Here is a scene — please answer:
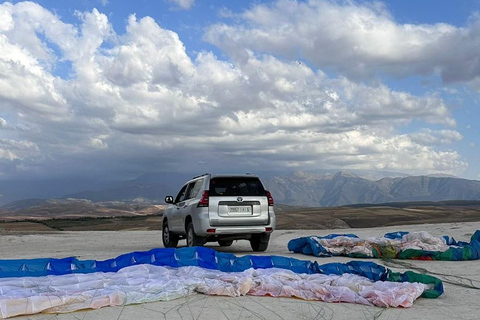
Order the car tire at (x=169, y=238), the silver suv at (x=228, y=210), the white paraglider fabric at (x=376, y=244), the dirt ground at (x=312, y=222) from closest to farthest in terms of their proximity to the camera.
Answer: the white paraglider fabric at (x=376, y=244)
the silver suv at (x=228, y=210)
the car tire at (x=169, y=238)
the dirt ground at (x=312, y=222)

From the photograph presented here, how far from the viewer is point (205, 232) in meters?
13.4

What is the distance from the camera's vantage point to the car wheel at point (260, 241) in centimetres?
1442

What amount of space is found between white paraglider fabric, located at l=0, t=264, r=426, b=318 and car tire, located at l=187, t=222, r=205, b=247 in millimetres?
5782

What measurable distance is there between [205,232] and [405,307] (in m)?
7.32

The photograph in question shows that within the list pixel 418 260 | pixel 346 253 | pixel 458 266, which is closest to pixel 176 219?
pixel 346 253

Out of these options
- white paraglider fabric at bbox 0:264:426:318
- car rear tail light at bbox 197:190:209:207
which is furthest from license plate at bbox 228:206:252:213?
white paraglider fabric at bbox 0:264:426:318

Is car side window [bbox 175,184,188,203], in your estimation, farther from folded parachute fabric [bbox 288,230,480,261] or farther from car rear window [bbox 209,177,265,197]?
folded parachute fabric [bbox 288,230,480,261]

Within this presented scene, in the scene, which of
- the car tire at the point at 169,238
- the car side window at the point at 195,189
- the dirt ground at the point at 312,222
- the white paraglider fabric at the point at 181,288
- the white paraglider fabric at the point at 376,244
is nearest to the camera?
the white paraglider fabric at the point at 181,288

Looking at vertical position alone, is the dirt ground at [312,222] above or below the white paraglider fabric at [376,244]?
below

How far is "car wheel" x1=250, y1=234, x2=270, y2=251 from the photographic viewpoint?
568 inches

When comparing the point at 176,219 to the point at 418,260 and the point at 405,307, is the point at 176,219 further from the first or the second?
the point at 405,307

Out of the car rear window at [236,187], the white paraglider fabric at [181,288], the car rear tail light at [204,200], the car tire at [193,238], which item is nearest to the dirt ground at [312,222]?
the car tire at [193,238]

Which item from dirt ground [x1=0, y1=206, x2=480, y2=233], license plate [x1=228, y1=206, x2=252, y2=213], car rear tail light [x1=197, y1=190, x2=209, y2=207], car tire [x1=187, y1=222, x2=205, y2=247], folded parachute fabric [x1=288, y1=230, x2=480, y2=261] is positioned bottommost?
dirt ground [x1=0, y1=206, x2=480, y2=233]

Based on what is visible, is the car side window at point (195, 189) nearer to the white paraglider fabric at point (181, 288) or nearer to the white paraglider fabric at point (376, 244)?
the white paraglider fabric at point (376, 244)
